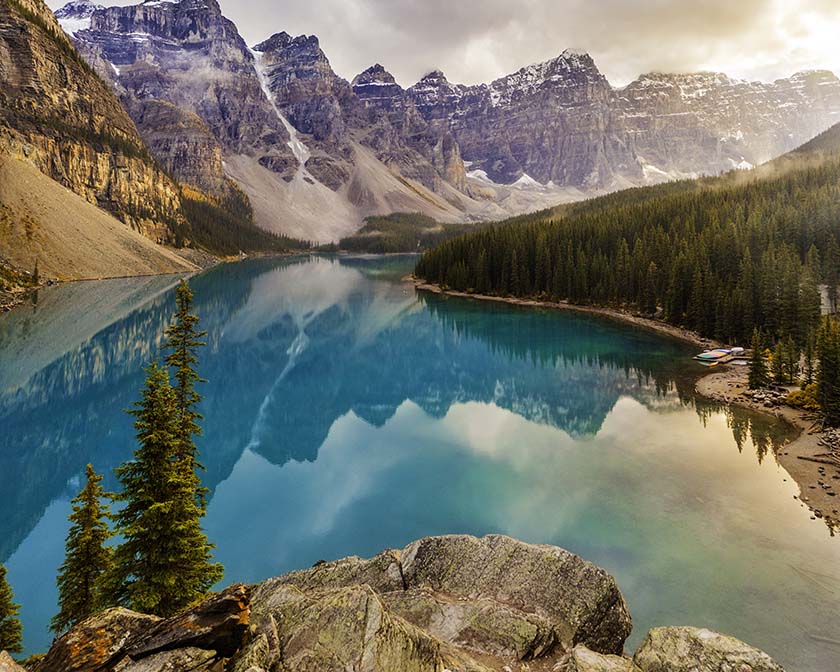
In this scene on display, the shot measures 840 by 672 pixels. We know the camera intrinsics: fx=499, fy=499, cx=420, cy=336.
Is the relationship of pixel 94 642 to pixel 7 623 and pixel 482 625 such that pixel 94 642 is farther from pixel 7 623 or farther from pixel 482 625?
pixel 7 623

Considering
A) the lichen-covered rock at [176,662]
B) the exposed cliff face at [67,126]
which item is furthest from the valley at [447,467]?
the exposed cliff face at [67,126]

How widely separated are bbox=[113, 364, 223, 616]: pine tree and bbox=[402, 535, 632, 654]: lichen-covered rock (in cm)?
558

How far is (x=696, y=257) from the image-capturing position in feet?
221

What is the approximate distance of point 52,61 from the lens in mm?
139375

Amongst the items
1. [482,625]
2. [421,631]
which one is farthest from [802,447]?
[421,631]

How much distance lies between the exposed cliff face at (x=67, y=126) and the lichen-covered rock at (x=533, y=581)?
130 meters

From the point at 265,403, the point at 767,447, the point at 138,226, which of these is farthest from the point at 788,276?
the point at 138,226

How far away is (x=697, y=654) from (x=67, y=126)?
174163 mm

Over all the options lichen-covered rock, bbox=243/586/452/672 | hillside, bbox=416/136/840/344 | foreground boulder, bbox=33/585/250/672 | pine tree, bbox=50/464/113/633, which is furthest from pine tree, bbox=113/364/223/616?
hillside, bbox=416/136/840/344

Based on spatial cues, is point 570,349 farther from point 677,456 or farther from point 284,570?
point 284,570

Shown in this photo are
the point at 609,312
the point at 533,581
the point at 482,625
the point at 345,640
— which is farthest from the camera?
the point at 609,312

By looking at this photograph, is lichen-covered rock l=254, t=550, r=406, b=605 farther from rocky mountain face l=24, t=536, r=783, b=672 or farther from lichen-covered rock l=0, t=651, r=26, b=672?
lichen-covered rock l=0, t=651, r=26, b=672

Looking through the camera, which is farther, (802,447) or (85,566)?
(802,447)

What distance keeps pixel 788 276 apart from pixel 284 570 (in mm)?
55637
